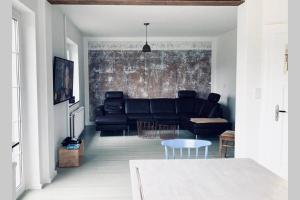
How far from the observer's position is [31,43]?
12.4 ft

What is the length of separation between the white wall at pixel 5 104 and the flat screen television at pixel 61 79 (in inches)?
163

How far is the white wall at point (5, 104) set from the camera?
527 mm

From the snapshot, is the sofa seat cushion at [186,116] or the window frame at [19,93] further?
the sofa seat cushion at [186,116]

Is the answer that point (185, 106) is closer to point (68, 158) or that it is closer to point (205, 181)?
point (68, 158)

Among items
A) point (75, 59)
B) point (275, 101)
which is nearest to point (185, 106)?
point (75, 59)

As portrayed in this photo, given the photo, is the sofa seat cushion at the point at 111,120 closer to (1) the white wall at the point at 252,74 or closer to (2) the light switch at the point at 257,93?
(1) the white wall at the point at 252,74

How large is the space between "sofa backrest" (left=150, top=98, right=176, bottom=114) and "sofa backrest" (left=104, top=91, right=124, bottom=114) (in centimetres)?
90

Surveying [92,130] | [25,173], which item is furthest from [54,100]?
[92,130]

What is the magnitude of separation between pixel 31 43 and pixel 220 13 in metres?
3.59

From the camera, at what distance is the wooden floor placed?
372cm

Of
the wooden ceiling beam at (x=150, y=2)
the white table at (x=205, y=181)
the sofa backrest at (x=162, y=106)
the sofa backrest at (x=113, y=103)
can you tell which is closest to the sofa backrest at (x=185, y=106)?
the sofa backrest at (x=162, y=106)

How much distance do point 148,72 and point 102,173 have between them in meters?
5.10

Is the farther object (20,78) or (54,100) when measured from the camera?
(54,100)

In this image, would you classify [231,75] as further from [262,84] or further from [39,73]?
[39,73]
